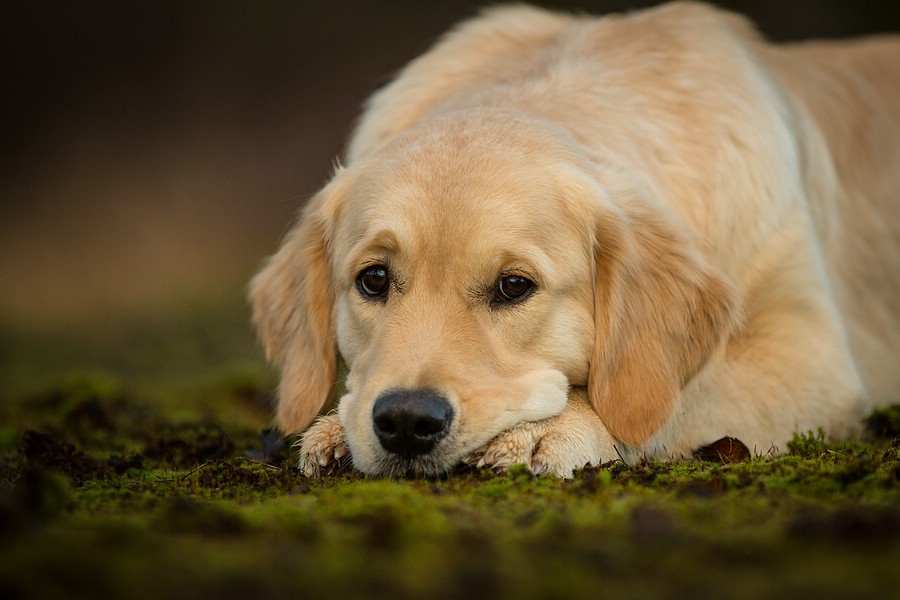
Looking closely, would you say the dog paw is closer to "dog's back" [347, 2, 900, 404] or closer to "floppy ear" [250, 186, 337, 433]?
"floppy ear" [250, 186, 337, 433]

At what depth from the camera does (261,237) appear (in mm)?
12812

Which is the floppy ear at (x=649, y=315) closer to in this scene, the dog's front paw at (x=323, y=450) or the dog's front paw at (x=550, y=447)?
the dog's front paw at (x=550, y=447)

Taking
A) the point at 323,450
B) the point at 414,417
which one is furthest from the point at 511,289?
the point at 323,450

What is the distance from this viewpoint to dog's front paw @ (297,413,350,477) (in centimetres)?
374

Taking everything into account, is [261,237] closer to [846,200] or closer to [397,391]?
[846,200]

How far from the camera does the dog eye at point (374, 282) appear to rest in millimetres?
3934

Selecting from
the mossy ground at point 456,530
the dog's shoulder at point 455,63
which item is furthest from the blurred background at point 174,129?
the mossy ground at point 456,530

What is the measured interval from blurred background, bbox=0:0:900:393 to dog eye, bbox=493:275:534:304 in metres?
6.81

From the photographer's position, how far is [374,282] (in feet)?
13.1

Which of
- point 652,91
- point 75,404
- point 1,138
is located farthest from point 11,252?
point 652,91

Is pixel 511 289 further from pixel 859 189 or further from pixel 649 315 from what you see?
pixel 859 189

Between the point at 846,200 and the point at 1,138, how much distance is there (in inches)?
409

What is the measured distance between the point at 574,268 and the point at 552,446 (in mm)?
772

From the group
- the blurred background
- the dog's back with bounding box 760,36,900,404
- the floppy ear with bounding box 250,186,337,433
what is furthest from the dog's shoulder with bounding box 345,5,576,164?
the blurred background
